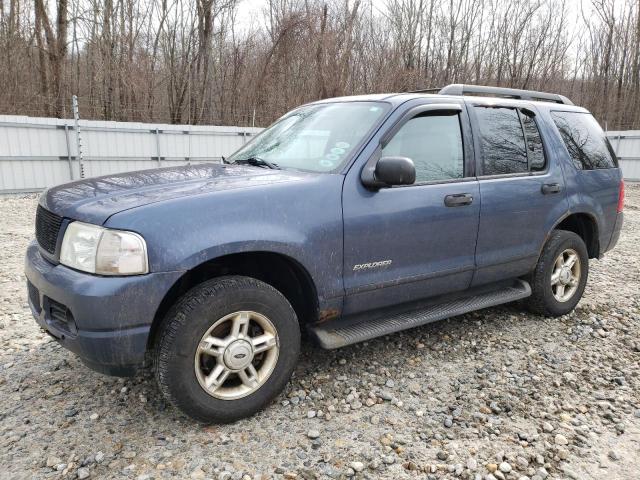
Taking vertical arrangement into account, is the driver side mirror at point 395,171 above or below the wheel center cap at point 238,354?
above

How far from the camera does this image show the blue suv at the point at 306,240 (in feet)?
7.96

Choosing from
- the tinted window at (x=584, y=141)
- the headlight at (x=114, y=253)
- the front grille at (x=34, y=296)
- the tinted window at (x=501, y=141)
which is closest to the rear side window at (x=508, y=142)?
the tinted window at (x=501, y=141)

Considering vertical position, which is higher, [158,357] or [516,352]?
[158,357]

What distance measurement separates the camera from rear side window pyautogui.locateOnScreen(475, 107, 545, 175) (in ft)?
12.3

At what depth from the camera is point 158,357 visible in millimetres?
2514

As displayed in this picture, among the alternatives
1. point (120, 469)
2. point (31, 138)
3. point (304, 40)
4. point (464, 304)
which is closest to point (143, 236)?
point (120, 469)

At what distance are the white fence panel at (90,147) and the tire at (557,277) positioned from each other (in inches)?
443

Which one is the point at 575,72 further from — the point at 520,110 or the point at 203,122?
the point at 520,110

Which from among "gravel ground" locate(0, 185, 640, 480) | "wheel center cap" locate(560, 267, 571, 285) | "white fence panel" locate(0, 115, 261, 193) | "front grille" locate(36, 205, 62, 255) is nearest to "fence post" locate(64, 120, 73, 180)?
"white fence panel" locate(0, 115, 261, 193)

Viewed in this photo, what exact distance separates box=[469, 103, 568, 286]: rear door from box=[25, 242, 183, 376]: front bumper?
2348 mm

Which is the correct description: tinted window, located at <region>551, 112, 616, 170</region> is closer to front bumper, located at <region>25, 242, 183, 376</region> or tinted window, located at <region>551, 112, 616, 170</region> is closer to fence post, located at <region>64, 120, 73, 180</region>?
front bumper, located at <region>25, 242, 183, 376</region>

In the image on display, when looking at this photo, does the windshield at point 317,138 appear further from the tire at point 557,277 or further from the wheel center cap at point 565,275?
the wheel center cap at point 565,275

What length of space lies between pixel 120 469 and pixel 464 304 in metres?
2.53

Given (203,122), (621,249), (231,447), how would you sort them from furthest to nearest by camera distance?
1. (203,122)
2. (621,249)
3. (231,447)
